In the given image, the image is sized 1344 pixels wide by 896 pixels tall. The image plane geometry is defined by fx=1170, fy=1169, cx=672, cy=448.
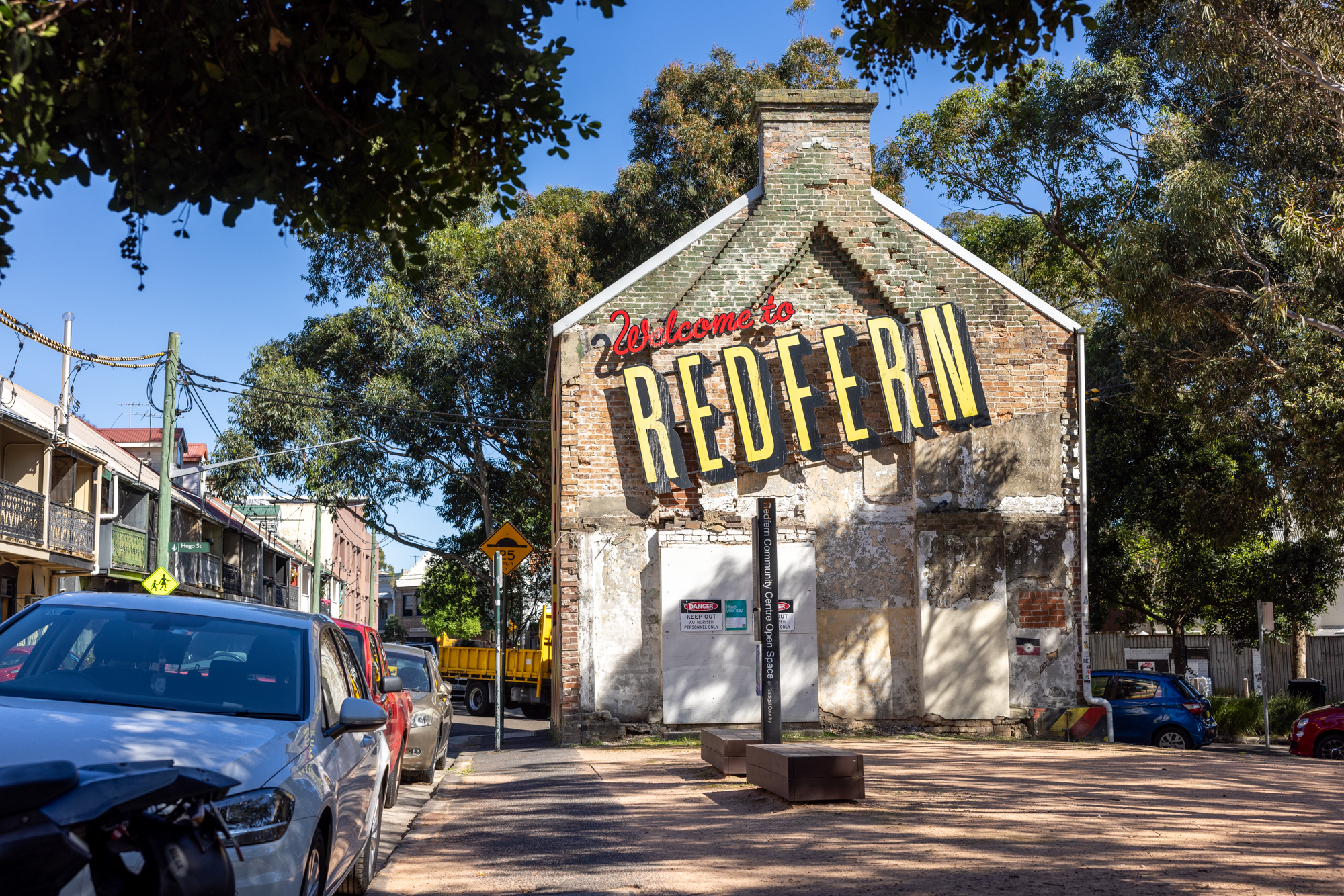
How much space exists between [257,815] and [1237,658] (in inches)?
1418

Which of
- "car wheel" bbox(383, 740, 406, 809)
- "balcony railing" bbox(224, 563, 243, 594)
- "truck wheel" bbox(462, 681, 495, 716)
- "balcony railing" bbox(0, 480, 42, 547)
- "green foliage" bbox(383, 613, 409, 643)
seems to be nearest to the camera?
"car wheel" bbox(383, 740, 406, 809)

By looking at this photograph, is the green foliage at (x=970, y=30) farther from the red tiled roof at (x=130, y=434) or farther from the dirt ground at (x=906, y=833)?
the red tiled roof at (x=130, y=434)

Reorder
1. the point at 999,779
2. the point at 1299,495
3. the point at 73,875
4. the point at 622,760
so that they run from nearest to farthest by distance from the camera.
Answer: the point at 73,875, the point at 999,779, the point at 622,760, the point at 1299,495

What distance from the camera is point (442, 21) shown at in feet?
19.2

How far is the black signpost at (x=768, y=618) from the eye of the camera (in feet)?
41.6

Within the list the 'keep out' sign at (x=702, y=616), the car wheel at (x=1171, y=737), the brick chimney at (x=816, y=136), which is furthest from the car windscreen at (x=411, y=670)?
the car wheel at (x=1171, y=737)

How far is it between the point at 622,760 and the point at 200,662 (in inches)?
368

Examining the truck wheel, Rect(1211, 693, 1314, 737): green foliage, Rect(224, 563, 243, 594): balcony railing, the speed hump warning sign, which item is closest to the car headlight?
the speed hump warning sign

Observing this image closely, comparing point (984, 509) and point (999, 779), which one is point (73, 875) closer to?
point (999, 779)

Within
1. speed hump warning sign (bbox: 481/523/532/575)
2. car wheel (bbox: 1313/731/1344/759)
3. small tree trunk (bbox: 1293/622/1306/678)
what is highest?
speed hump warning sign (bbox: 481/523/532/575)

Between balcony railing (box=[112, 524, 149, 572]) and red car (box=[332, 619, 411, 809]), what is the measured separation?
82.0 feet

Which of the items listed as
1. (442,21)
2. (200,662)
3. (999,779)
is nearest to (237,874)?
(200,662)

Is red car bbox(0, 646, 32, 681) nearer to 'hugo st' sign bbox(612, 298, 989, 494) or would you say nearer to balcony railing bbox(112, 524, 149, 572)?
'hugo st' sign bbox(612, 298, 989, 494)

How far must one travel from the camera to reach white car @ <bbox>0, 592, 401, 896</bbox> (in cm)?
432
